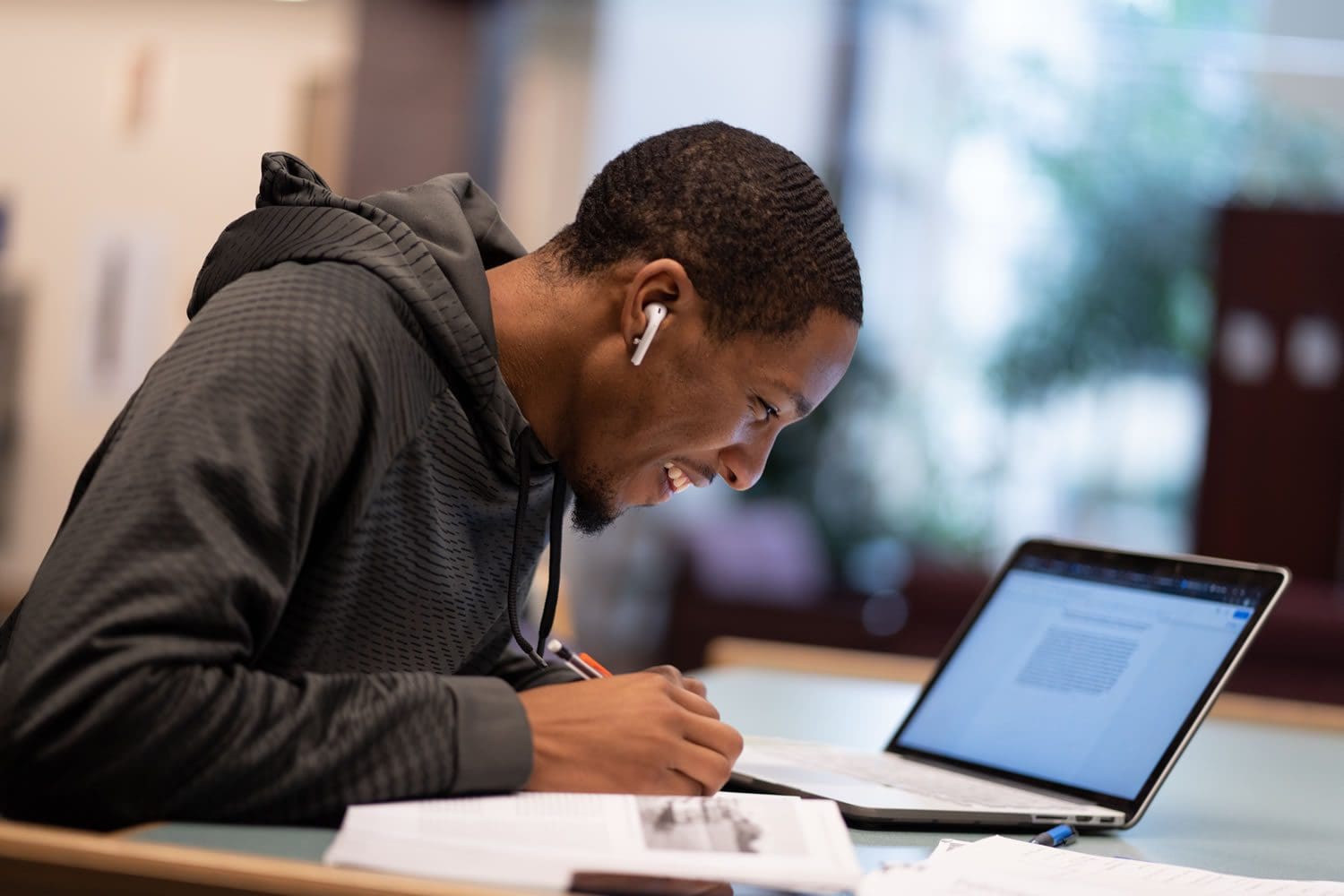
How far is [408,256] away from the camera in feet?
3.43

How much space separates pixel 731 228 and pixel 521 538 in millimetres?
322

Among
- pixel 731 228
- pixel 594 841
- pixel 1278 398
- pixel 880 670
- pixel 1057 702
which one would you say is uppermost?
pixel 731 228

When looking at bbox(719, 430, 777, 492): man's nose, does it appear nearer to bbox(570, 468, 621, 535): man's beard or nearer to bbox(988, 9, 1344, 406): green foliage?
bbox(570, 468, 621, 535): man's beard

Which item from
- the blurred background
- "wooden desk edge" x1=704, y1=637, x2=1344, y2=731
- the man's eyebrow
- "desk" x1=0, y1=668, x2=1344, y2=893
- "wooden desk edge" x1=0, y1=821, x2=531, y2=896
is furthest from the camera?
the blurred background

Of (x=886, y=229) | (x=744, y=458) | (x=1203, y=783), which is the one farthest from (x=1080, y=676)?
(x=886, y=229)

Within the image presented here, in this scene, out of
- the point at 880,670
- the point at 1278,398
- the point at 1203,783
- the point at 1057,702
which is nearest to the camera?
the point at 1057,702

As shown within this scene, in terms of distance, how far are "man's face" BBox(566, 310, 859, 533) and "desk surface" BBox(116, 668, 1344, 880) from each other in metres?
0.32

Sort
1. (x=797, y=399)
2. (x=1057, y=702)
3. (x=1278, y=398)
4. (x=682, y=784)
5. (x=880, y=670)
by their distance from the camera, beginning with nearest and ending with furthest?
1. (x=682, y=784)
2. (x=797, y=399)
3. (x=1057, y=702)
4. (x=880, y=670)
5. (x=1278, y=398)

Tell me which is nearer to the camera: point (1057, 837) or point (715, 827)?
point (715, 827)

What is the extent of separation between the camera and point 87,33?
4.92 metres

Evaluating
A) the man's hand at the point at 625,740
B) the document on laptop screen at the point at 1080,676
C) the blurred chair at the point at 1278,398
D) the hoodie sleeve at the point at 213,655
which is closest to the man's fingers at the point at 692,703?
→ the man's hand at the point at 625,740

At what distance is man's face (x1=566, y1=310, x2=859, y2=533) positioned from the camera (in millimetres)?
1112

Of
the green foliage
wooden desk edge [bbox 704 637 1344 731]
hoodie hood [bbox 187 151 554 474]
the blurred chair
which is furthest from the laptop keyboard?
the green foliage

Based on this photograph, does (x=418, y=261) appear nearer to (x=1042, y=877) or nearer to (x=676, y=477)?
(x=676, y=477)
